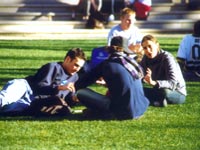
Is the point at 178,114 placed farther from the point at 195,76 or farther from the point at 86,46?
the point at 86,46

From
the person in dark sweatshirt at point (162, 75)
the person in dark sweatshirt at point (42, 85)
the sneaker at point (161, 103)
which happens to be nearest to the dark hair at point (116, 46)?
the person in dark sweatshirt at point (42, 85)

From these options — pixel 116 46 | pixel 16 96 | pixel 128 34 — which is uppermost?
pixel 116 46

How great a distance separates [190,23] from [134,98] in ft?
41.7

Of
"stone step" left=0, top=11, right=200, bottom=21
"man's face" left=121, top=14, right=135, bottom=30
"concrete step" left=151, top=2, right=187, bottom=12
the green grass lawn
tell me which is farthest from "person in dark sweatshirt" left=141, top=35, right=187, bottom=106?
"concrete step" left=151, top=2, right=187, bottom=12

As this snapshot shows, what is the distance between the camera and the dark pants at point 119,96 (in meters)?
8.05

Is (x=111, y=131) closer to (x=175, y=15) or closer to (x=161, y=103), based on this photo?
(x=161, y=103)

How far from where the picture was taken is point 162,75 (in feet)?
30.9

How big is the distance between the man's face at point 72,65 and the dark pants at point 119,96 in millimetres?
338

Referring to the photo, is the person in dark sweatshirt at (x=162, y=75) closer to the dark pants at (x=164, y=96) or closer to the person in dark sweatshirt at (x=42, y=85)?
the dark pants at (x=164, y=96)

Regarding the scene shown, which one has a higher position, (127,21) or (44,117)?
(127,21)

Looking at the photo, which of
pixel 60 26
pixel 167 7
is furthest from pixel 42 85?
pixel 167 7

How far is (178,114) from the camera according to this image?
346 inches

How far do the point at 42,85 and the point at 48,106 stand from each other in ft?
0.84

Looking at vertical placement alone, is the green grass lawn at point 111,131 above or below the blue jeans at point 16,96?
below
